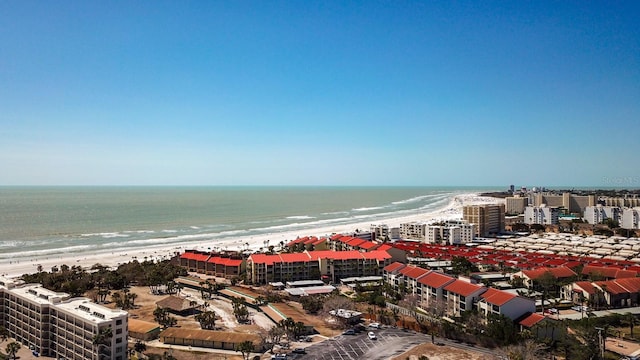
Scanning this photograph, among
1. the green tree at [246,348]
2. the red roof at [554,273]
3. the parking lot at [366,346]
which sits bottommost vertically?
the parking lot at [366,346]

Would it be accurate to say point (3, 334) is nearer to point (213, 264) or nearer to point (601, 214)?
point (213, 264)

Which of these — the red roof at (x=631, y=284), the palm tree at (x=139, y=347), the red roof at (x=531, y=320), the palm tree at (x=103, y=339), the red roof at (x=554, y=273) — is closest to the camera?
the palm tree at (x=103, y=339)

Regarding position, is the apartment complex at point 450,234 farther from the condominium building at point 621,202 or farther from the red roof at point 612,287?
the condominium building at point 621,202

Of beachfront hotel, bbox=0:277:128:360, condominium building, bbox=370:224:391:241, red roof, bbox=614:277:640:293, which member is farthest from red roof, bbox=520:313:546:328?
condominium building, bbox=370:224:391:241

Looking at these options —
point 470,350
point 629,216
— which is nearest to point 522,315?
point 470,350

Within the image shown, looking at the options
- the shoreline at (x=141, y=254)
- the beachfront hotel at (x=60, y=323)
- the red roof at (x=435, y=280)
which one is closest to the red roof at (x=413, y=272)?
the red roof at (x=435, y=280)

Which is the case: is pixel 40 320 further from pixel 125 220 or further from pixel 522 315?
pixel 125 220
